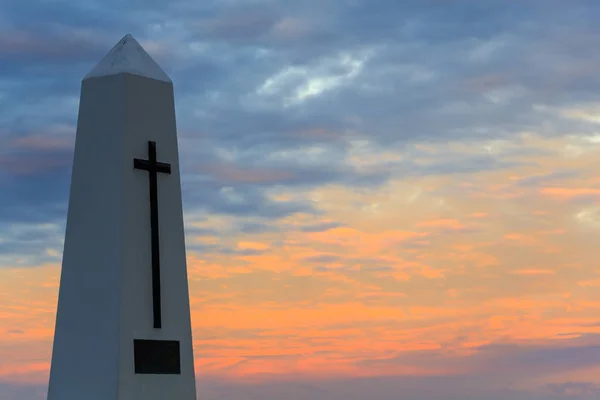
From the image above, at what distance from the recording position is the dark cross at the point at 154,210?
1975 cm

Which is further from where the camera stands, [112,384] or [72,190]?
[72,190]

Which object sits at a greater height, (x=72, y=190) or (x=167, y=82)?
(x=167, y=82)

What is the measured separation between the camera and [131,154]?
2002 centimetres

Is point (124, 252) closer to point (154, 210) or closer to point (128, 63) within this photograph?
point (154, 210)

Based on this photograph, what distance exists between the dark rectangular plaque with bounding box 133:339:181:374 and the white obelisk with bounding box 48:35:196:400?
2 cm

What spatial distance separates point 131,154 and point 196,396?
16.4ft

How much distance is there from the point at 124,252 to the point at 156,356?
2112 millimetres

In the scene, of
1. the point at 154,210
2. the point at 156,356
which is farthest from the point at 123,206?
the point at 156,356

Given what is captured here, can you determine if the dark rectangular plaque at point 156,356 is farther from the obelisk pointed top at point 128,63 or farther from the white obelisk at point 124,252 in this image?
the obelisk pointed top at point 128,63

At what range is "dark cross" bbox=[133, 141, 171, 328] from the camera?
778 inches

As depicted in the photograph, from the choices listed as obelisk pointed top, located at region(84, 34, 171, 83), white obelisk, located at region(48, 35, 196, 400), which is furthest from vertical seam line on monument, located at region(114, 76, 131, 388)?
obelisk pointed top, located at region(84, 34, 171, 83)

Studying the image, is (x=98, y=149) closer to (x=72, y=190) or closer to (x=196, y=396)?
(x=72, y=190)

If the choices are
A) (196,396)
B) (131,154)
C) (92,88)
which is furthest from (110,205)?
(196,396)

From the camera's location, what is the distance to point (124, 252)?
19500mm
